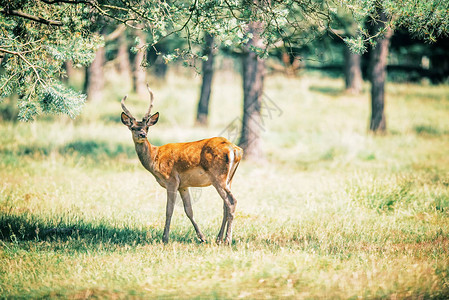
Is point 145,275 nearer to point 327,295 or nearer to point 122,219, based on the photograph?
point 327,295

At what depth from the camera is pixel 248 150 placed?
14461 mm

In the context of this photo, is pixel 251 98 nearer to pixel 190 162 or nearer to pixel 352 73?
pixel 190 162

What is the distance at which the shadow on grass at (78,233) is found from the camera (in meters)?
7.45

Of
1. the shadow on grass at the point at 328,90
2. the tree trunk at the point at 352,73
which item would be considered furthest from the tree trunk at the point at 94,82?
the tree trunk at the point at 352,73

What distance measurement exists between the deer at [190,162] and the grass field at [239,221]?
0.68m

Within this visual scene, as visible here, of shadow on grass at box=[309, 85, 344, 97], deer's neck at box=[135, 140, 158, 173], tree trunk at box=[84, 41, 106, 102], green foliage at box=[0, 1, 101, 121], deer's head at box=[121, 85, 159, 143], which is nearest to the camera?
deer's head at box=[121, 85, 159, 143]

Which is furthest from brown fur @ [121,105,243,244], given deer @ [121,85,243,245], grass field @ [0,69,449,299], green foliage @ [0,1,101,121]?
green foliage @ [0,1,101,121]

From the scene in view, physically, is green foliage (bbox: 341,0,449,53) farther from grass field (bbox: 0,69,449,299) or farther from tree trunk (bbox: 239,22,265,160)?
tree trunk (bbox: 239,22,265,160)

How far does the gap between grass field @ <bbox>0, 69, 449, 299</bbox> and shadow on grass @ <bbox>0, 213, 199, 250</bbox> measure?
30 mm

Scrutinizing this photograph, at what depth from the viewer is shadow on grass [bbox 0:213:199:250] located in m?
7.45

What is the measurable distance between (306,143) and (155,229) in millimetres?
11114

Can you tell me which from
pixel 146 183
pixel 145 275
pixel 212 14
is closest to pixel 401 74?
pixel 146 183

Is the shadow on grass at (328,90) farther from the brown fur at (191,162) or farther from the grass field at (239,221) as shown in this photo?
the brown fur at (191,162)

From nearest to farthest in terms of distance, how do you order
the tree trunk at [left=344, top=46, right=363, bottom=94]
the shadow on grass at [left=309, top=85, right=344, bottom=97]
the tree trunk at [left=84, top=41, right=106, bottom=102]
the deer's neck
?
the deer's neck → the tree trunk at [left=84, top=41, right=106, bottom=102] → the tree trunk at [left=344, top=46, right=363, bottom=94] → the shadow on grass at [left=309, top=85, right=344, bottom=97]
